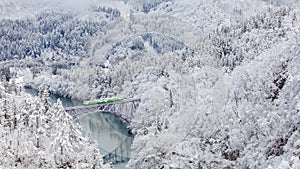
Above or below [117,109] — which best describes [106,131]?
below

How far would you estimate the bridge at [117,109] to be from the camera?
99.1 metres

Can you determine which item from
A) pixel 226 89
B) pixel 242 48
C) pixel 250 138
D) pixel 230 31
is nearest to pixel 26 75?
pixel 230 31

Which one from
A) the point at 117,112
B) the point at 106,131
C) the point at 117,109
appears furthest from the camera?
the point at 117,109

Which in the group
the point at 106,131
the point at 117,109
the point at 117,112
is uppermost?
the point at 117,112

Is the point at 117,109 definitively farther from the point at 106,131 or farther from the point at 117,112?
the point at 106,131

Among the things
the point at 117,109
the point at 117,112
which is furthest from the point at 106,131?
the point at 117,109

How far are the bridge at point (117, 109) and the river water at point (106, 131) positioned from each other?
2.18m

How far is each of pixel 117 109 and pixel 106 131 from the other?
472 inches

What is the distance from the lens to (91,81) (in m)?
151

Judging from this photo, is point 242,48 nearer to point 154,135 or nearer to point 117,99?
point 117,99

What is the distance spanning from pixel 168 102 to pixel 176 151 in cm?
2935

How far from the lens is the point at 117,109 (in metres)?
111

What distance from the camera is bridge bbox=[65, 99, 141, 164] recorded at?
81812mm

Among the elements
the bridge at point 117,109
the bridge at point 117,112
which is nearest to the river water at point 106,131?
the bridge at point 117,112
